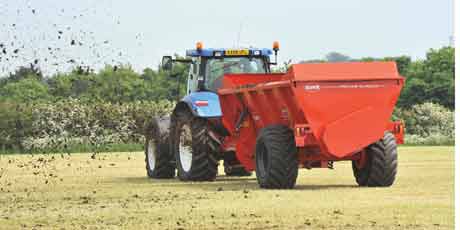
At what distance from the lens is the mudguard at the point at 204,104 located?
66.1 feet

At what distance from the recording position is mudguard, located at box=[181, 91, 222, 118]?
793 inches

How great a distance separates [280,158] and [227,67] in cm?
427

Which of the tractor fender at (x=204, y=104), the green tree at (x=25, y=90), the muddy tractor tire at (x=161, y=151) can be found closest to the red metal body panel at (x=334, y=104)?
the tractor fender at (x=204, y=104)

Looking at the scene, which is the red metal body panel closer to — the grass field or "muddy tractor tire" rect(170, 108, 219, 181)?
the grass field

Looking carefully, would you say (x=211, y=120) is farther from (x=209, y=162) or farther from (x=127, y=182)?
(x=127, y=182)

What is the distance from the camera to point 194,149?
66.1ft

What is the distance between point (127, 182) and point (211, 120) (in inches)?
82.6

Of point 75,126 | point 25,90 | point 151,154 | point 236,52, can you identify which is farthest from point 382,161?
point 25,90

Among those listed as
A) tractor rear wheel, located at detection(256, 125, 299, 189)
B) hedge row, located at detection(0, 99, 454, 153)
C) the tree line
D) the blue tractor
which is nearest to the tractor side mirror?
the blue tractor

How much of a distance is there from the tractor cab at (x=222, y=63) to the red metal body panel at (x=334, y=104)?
3.13 meters

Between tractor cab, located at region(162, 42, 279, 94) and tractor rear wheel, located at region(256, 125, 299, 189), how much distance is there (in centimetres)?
356

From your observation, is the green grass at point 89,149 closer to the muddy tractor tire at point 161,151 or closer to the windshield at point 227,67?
the muddy tractor tire at point 161,151

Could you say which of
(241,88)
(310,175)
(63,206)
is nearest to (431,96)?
(310,175)

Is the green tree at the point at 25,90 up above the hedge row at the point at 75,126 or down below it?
above
